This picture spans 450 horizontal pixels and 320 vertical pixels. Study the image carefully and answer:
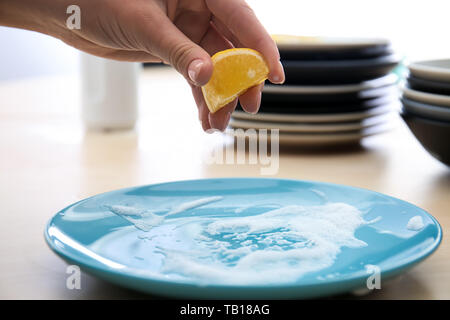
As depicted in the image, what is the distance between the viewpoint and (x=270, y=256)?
2.16 feet

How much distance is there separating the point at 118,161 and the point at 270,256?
0.67 metres

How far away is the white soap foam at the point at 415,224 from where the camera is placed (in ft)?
2.40

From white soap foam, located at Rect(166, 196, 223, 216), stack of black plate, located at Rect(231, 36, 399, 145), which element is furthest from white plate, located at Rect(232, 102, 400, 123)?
white soap foam, located at Rect(166, 196, 223, 216)

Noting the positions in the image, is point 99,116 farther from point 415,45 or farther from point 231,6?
point 415,45

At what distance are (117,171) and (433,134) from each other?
58 cm

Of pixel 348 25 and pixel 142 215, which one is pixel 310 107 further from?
pixel 348 25

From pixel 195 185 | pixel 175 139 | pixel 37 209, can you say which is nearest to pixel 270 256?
pixel 195 185

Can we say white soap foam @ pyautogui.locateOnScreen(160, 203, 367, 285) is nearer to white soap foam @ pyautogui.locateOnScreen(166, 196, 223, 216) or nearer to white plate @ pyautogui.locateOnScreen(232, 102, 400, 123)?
white soap foam @ pyautogui.locateOnScreen(166, 196, 223, 216)

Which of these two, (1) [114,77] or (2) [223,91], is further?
(1) [114,77]

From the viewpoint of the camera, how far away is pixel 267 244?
72 cm

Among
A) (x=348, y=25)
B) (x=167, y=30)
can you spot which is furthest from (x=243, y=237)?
(x=348, y=25)

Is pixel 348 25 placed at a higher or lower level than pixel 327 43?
higher

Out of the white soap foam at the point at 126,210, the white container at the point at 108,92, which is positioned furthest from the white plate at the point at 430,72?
the white container at the point at 108,92

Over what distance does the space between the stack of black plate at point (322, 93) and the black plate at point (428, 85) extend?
0.17 meters
